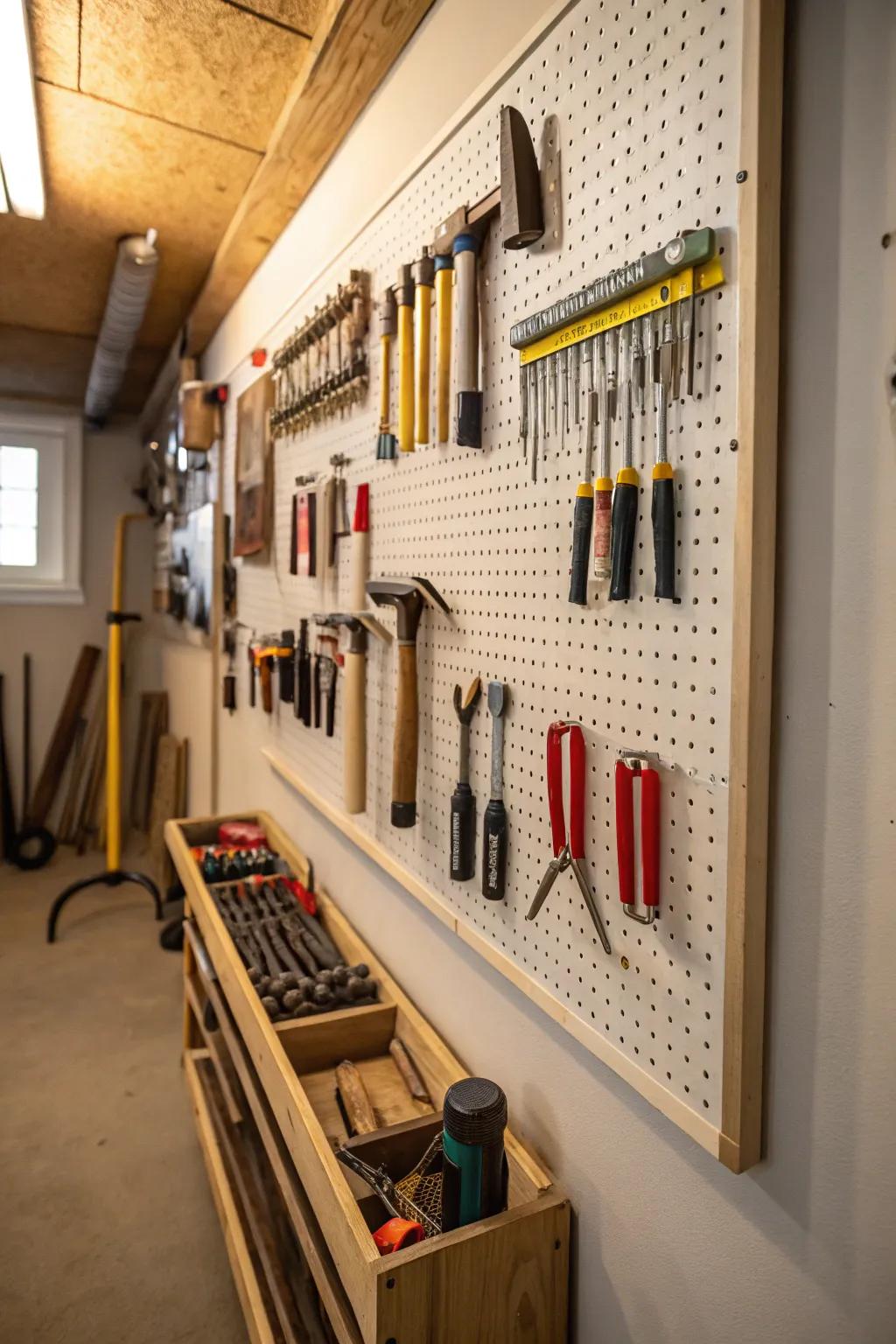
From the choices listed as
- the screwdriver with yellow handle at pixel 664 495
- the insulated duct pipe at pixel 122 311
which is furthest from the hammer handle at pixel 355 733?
the insulated duct pipe at pixel 122 311

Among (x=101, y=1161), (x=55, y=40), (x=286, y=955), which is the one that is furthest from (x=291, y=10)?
(x=101, y=1161)

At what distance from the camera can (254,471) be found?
2492mm

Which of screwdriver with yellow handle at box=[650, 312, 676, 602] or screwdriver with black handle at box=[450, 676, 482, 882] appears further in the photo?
screwdriver with black handle at box=[450, 676, 482, 882]

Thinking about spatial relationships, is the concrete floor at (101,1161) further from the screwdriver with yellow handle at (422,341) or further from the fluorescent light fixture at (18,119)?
the fluorescent light fixture at (18,119)

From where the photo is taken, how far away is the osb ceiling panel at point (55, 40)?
169 centimetres

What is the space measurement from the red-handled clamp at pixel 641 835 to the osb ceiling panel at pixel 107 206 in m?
2.23

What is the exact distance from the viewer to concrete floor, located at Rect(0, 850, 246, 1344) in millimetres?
1717

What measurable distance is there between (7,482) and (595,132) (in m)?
4.89

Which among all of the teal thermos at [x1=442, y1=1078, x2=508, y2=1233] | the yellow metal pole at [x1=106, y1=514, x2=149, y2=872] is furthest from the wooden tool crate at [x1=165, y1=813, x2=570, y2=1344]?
the yellow metal pole at [x1=106, y1=514, x2=149, y2=872]

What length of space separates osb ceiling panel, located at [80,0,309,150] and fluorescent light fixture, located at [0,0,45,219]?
0.15 m

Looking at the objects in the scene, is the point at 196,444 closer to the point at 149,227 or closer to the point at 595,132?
the point at 149,227

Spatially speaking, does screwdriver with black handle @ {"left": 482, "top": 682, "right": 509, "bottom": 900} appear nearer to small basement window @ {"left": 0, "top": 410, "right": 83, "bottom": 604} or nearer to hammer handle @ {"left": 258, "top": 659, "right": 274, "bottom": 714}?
hammer handle @ {"left": 258, "top": 659, "right": 274, "bottom": 714}

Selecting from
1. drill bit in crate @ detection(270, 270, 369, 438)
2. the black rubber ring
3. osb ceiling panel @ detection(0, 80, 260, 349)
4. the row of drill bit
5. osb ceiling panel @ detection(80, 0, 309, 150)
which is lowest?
the black rubber ring

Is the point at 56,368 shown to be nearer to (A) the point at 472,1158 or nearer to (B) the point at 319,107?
(B) the point at 319,107
